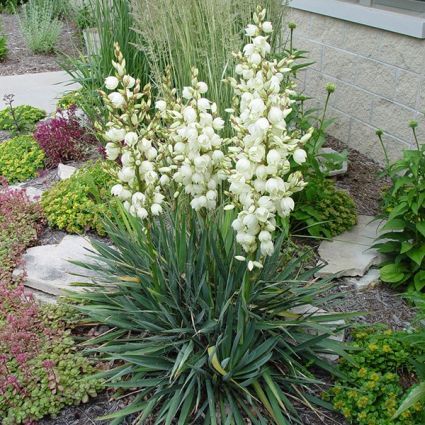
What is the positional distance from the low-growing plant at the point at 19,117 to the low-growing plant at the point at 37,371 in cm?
283

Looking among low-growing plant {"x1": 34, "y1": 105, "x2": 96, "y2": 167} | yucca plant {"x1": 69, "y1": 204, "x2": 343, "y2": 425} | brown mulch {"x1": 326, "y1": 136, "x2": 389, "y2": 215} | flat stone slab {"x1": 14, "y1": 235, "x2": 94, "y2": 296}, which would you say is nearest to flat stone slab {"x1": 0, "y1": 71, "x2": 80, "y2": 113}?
low-growing plant {"x1": 34, "y1": 105, "x2": 96, "y2": 167}

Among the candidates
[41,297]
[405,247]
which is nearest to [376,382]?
[405,247]

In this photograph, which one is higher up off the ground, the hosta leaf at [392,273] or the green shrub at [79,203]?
the green shrub at [79,203]

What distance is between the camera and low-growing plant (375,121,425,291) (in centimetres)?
328

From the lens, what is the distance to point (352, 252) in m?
3.77

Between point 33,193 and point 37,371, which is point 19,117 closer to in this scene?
point 33,193

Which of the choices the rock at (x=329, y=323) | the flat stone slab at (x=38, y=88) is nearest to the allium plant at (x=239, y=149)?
the rock at (x=329, y=323)

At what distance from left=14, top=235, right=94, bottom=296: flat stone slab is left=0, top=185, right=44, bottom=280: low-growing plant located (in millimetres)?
69

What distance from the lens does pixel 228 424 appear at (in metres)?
2.50

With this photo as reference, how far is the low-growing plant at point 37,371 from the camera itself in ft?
9.03

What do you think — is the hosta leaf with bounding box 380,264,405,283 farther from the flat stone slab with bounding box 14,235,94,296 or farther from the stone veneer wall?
the flat stone slab with bounding box 14,235,94,296

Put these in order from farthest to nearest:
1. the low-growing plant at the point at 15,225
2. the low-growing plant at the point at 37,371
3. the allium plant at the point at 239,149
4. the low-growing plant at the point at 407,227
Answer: the low-growing plant at the point at 15,225 → the low-growing plant at the point at 407,227 → the low-growing plant at the point at 37,371 → the allium plant at the point at 239,149

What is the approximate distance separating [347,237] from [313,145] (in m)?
0.62

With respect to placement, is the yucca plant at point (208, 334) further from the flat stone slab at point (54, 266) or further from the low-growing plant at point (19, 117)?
the low-growing plant at point (19, 117)
